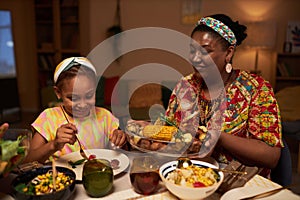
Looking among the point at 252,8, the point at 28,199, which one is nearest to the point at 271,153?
the point at 28,199

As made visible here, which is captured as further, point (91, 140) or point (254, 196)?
point (91, 140)

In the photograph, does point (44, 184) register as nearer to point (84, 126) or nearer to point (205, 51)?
point (84, 126)

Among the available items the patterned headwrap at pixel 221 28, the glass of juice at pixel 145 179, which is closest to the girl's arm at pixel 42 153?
the glass of juice at pixel 145 179

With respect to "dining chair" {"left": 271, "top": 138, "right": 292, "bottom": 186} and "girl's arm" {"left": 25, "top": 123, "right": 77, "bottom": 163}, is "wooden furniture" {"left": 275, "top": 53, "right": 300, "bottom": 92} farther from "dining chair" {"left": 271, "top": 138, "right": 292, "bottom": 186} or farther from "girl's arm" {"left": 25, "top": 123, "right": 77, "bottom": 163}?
"girl's arm" {"left": 25, "top": 123, "right": 77, "bottom": 163}

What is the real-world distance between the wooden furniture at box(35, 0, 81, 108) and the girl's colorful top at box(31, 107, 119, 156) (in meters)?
3.88

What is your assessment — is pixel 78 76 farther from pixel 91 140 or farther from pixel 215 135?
pixel 215 135

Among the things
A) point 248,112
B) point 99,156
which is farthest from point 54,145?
point 248,112

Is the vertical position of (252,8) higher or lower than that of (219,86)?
higher

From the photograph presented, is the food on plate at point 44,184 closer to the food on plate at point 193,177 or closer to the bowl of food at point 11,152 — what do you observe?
the bowl of food at point 11,152

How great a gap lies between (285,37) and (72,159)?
15.4 ft

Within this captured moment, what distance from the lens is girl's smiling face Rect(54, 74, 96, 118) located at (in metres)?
1.26

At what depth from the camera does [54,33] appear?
513 cm

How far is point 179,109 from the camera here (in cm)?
154

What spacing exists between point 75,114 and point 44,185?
52cm
